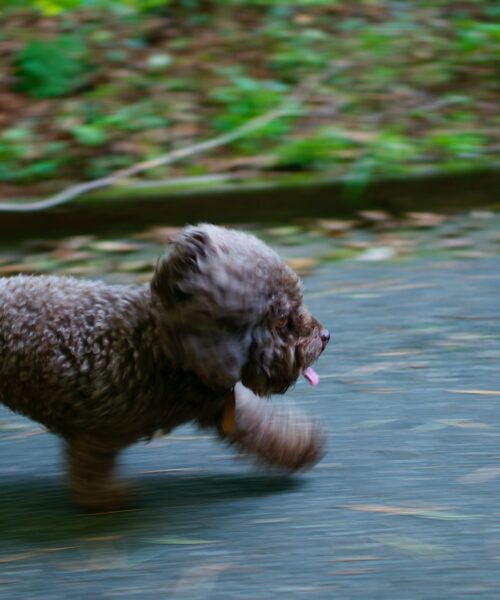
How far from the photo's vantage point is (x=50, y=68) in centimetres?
887

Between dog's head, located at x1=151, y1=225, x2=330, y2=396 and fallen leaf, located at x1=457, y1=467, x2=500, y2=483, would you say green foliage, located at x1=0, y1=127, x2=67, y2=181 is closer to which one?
dog's head, located at x1=151, y1=225, x2=330, y2=396

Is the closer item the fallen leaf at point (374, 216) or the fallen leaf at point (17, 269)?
the fallen leaf at point (17, 269)

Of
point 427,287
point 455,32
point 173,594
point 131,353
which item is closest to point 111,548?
point 173,594

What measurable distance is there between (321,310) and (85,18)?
5.64 meters

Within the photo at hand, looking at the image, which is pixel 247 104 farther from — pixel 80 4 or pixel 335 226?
pixel 80 4

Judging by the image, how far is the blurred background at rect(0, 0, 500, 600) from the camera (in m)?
2.81

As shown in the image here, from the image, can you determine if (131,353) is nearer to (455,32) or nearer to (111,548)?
(111,548)

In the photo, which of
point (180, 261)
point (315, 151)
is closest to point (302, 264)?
point (315, 151)

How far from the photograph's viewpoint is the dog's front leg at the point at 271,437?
10.9ft

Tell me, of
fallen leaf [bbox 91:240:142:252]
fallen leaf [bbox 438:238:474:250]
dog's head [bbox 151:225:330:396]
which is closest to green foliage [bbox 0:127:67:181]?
fallen leaf [bbox 91:240:142:252]

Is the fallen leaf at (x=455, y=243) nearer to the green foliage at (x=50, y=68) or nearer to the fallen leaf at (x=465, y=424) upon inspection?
the fallen leaf at (x=465, y=424)

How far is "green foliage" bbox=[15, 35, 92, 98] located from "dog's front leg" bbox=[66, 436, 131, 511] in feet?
20.0

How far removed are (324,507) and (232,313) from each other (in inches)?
26.7

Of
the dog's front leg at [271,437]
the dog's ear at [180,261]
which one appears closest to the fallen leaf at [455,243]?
the dog's front leg at [271,437]
